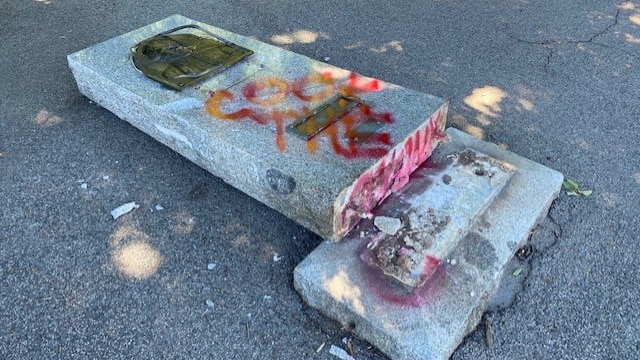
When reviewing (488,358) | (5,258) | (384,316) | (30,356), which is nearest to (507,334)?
(488,358)

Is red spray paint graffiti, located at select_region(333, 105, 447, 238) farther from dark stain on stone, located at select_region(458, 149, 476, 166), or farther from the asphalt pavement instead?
the asphalt pavement

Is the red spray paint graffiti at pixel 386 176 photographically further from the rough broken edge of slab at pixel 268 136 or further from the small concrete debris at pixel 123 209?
the small concrete debris at pixel 123 209

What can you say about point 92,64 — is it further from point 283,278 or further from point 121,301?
point 283,278

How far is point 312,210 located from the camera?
2332 millimetres

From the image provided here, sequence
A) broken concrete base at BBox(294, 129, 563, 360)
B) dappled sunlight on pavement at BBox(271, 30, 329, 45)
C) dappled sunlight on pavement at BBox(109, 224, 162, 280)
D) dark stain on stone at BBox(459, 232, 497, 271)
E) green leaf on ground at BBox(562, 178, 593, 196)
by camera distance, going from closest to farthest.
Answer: broken concrete base at BBox(294, 129, 563, 360), dark stain on stone at BBox(459, 232, 497, 271), dappled sunlight on pavement at BBox(109, 224, 162, 280), green leaf on ground at BBox(562, 178, 593, 196), dappled sunlight on pavement at BBox(271, 30, 329, 45)

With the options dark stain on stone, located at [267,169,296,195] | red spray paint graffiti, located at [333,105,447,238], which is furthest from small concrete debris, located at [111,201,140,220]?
red spray paint graffiti, located at [333,105,447,238]

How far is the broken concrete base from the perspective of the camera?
2010 mm

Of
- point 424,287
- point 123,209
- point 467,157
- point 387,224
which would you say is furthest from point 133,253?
point 467,157

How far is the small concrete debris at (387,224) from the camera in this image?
7.68 ft

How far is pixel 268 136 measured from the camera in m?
2.53

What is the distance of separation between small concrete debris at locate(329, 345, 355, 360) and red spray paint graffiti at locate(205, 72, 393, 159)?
0.86m

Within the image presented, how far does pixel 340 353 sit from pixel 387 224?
0.62m

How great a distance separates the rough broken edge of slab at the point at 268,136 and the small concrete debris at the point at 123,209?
0.40 meters

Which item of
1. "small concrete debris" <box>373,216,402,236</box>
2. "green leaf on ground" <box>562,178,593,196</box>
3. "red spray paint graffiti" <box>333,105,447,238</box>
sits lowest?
"green leaf on ground" <box>562,178,593,196</box>
